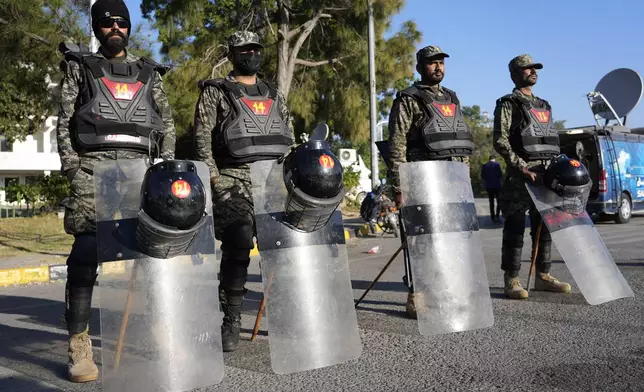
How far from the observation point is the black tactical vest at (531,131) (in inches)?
201

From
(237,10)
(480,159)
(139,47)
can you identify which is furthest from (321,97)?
(480,159)

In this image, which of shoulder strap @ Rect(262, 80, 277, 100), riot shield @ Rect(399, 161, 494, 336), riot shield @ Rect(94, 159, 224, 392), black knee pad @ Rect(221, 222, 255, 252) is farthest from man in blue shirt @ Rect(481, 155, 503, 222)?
riot shield @ Rect(94, 159, 224, 392)

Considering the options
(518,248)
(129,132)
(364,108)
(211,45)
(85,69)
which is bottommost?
(518,248)

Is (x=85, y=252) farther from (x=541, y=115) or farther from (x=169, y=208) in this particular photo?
(x=541, y=115)

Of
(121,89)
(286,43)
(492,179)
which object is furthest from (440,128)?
(286,43)

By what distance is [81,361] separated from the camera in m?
3.30

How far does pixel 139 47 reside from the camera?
12102 millimetres

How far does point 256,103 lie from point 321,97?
611 inches

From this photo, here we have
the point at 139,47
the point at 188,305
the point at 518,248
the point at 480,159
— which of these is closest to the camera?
the point at 188,305

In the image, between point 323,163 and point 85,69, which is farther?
point 85,69

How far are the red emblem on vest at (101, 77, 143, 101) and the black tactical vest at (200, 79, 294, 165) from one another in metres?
0.53

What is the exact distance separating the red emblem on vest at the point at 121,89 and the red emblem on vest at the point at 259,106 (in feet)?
2.08

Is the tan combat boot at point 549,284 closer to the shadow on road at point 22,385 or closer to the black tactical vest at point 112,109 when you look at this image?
the black tactical vest at point 112,109

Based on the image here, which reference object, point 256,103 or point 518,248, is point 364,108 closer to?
point 518,248
